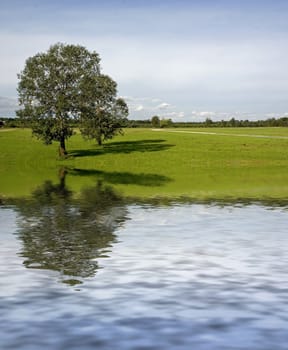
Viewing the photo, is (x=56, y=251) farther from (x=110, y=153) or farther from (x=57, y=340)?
(x=110, y=153)

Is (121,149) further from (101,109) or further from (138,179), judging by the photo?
(138,179)

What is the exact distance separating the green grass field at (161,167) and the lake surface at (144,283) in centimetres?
1328

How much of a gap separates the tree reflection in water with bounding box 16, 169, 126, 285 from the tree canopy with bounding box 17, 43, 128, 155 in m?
37.7

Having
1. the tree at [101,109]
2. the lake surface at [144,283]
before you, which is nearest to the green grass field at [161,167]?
the tree at [101,109]

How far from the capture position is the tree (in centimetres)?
7719

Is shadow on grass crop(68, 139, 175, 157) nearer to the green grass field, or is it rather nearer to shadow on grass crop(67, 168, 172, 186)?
the green grass field

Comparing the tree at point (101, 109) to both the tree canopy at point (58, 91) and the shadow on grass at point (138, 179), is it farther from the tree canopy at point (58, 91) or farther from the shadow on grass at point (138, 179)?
the shadow on grass at point (138, 179)

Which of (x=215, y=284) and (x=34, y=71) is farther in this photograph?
(x=34, y=71)

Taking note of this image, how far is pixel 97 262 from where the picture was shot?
1678 cm

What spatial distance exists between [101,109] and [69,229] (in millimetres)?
61234

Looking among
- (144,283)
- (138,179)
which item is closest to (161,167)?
(138,179)

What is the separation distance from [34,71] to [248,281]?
6587 centimetres

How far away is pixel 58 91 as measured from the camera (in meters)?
75.8

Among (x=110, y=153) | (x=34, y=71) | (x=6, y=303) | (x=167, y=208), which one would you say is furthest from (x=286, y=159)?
(x=6, y=303)
